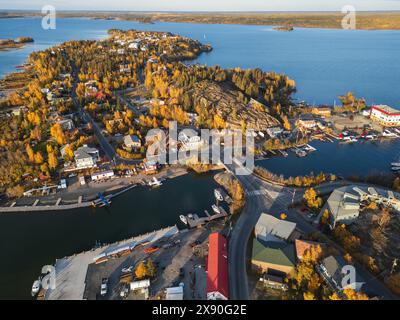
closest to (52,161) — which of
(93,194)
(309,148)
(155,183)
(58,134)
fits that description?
(58,134)

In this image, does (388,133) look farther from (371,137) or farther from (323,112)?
(323,112)

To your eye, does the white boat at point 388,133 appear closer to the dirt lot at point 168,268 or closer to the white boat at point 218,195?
the white boat at point 218,195

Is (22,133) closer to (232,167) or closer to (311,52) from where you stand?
(232,167)

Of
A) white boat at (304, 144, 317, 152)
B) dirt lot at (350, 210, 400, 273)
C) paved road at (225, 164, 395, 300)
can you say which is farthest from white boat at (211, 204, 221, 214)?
white boat at (304, 144, 317, 152)

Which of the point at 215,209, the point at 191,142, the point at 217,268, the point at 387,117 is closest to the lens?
the point at 217,268

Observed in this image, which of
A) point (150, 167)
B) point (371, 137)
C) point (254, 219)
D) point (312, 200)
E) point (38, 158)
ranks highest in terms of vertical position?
point (371, 137)
